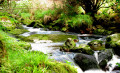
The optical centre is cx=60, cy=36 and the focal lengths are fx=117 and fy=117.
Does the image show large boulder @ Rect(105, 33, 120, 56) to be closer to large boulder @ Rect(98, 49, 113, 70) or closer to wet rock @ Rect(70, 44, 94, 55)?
large boulder @ Rect(98, 49, 113, 70)

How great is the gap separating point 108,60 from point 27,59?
160 inches

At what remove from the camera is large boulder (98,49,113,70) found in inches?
188

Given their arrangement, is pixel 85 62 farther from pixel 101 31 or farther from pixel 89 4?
pixel 89 4

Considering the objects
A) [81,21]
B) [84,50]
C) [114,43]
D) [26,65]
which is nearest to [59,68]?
[26,65]

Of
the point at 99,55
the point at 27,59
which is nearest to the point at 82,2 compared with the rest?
the point at 99,55

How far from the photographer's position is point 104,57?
523cm

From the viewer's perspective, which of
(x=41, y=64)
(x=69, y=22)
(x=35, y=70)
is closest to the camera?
(x=35, y=70)

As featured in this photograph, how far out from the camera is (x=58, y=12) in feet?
39.8

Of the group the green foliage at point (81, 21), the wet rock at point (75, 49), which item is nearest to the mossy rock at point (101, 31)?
the green foliage at point (81, 21)

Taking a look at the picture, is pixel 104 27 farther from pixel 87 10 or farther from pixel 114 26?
pixel 87 10

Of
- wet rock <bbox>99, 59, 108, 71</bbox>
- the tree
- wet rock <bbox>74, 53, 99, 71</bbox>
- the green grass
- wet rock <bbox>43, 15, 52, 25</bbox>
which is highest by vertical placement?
the tree

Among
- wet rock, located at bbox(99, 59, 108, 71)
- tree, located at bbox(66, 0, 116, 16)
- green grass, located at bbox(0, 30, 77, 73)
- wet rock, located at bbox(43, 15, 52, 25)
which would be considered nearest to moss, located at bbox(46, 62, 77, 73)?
green grass, located at bbox(0, 30, 77, 73)

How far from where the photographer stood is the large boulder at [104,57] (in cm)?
478

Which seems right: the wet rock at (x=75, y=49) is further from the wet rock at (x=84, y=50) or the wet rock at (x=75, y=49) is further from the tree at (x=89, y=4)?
the tree at (x=89, y=4)
